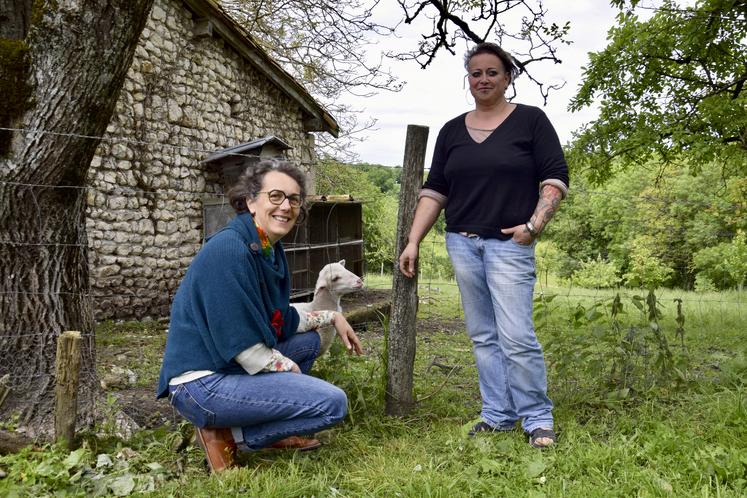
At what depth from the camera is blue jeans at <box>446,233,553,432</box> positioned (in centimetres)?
315

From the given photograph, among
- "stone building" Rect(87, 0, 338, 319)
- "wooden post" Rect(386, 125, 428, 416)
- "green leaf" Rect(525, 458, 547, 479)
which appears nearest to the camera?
"green leaf" Rect(525, 458, 547, 479)

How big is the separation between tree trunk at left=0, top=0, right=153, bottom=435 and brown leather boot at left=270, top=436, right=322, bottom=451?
1207mm

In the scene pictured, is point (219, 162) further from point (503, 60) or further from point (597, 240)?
point (597, 240)

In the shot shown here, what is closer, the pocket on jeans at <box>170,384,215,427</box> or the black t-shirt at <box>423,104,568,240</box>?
the pocket on jeans at <box>170,384,215,427</box>

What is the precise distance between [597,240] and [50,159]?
37.0 m

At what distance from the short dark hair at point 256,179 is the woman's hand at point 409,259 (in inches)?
29.0

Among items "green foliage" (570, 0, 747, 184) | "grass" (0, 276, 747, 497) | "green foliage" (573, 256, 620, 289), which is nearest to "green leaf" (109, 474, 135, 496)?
"grass" (0, 276, 747, 497)

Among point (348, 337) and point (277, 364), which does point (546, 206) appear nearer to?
point (348, 337)

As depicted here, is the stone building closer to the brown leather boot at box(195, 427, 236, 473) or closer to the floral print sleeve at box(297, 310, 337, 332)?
the floral print sleeve at box(297, 310, 337, 332)

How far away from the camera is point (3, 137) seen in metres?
3.42

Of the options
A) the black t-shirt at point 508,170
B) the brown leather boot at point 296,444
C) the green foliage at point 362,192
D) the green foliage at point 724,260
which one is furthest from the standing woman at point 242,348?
the green foliage at point 724,260

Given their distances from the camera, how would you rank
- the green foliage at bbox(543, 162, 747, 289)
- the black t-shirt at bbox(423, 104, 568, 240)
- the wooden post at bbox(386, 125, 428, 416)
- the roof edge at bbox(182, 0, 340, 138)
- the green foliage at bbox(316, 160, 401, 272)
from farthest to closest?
the green foliage at bbox(543, 162, 747, 289) → the green foliage at bbox(316, 160, 401, 272) → the roof edge at bbox(182, 0, 340, 138) → the wooden post at bbox(386, 125, 428, 416) → the black t-shirt at bbox(423, 104, 568, 240)

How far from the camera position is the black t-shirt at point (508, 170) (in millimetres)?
3104

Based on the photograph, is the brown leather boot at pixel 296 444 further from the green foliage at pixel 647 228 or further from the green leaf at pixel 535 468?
the green foliage at pixel 647 228
